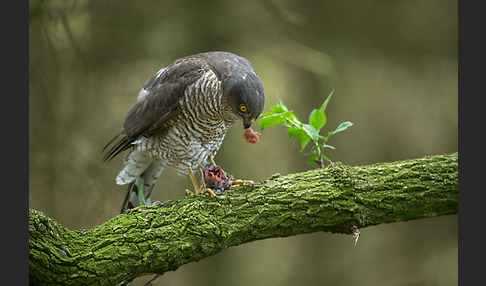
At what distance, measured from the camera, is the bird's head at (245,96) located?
11.0 feet

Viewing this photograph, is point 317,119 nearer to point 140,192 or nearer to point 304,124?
point 304,124

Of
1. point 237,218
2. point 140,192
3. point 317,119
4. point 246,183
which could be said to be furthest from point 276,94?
point 237,218

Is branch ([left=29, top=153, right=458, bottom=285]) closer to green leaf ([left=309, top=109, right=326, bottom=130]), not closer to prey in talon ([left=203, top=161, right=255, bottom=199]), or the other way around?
prey in talon ([left=203, top=161, right=255, bottom=199])

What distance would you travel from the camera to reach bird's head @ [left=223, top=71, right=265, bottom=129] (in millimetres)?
3352

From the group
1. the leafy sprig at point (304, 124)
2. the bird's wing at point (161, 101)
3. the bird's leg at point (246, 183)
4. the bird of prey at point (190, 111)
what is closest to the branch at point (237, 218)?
the bird's leg at point (246, 183)

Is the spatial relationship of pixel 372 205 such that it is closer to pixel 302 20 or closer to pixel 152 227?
pixel 152 227

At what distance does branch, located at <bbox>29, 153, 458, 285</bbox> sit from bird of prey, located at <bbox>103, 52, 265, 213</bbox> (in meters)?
0.49

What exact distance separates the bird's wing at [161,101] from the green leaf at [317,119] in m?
0.93

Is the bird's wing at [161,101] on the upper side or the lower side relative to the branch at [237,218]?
upper

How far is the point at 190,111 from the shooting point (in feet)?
11.7

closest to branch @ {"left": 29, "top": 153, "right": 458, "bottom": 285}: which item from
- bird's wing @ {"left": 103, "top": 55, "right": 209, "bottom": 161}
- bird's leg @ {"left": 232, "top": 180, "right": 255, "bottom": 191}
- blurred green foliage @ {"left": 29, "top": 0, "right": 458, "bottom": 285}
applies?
bird's leg @ {"left": 232, "top": 180, "right": 255, "bottom": 191}

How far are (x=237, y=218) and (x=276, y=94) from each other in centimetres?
263

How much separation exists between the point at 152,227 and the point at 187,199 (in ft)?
1.31

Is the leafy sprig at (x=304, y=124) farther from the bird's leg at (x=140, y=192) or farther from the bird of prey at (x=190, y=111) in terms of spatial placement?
the bird's leg at (x=140, y=192)
